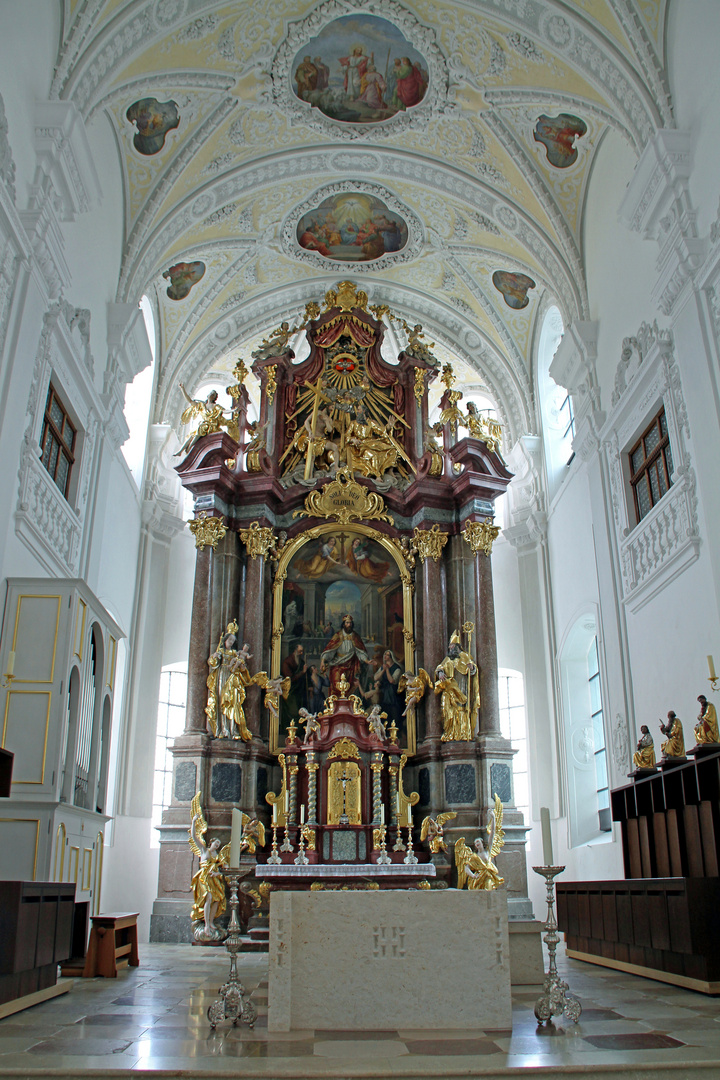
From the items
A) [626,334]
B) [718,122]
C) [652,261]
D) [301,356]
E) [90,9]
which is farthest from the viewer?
[301,356]

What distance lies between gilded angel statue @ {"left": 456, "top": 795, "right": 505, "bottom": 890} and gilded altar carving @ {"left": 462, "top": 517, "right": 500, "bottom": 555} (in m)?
4.36

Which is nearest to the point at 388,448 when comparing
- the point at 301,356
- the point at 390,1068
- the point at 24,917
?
the point at 301,356

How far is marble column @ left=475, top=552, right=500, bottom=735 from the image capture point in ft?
48.9

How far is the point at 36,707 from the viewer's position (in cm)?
891

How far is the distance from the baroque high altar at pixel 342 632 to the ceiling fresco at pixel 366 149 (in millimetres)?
1753

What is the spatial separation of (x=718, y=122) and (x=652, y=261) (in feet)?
7.16

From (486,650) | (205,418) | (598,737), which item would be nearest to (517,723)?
(598,737)

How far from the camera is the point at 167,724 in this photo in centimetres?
1797

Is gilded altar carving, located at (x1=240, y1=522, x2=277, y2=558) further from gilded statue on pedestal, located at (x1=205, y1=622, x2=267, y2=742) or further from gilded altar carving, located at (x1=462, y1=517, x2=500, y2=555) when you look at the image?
gilded altar carving, located at (x1=462, y1=517, x2=500, y2=555)

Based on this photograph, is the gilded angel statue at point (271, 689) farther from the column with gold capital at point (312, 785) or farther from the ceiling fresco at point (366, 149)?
the ceiling fresco at point (366, 149)

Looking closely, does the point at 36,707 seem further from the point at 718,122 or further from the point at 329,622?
the point at 718,122

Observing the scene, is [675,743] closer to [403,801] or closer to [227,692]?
[403,801]

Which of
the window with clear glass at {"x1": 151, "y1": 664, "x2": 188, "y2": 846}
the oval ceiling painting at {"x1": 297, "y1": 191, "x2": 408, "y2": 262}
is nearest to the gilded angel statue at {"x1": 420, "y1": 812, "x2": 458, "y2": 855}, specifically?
the window with clear glass at {"x1": 151, "y1": 664, "x2": 188, "y2": 846}

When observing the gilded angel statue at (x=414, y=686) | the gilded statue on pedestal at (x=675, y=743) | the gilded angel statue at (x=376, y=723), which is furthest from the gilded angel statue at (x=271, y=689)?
the gilded statue on pedestal at (x=675, y=743)
